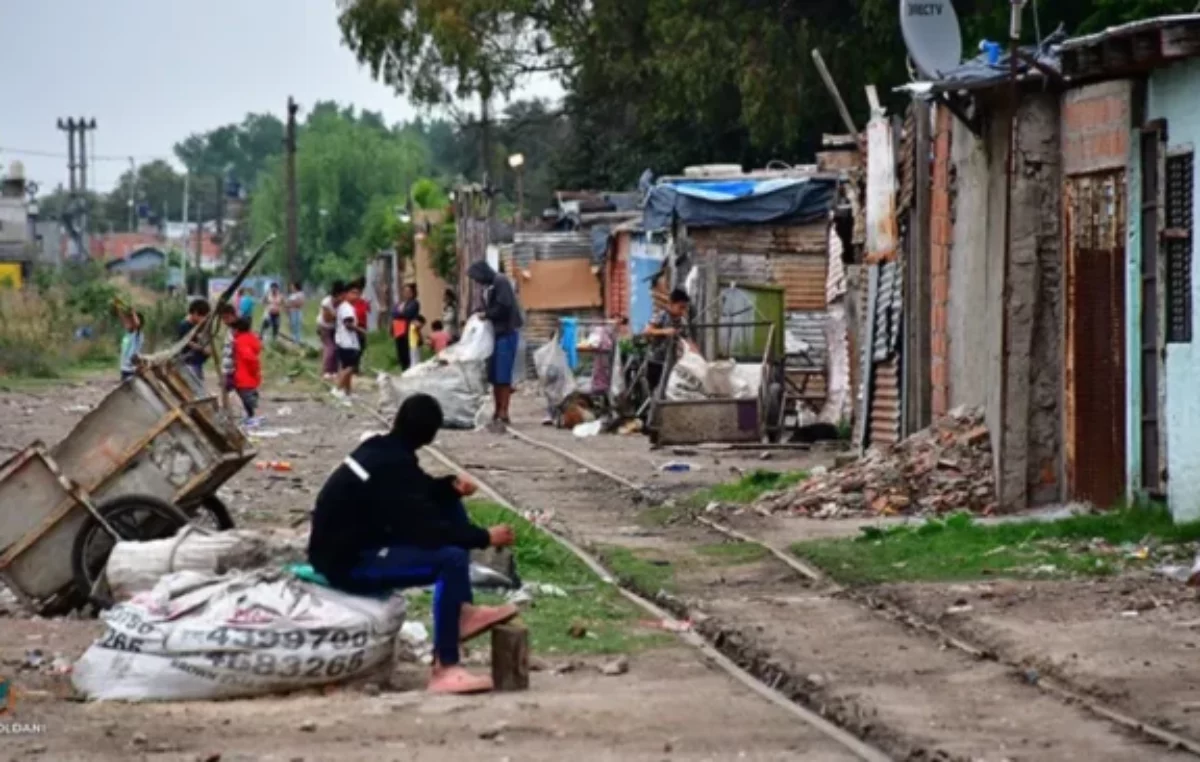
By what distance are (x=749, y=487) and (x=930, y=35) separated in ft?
13.0

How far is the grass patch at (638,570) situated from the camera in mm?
15305

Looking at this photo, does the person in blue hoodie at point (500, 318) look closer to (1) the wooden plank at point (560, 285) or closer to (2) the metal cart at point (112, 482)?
(2) the metal cart at point (112, 482)

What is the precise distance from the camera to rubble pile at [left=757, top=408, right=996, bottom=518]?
756 inches

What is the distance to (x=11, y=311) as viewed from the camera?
5406 centimetres

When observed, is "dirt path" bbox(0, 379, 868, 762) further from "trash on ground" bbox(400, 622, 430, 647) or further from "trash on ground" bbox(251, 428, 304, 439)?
"trash on ground" bbox(251, 428, 304, 439)

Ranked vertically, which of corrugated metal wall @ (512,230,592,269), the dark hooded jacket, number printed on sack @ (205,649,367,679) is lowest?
number printed on sack @ (205,649,367,679)

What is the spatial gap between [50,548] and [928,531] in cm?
622

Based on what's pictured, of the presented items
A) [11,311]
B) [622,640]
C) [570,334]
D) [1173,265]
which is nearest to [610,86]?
[11,311]

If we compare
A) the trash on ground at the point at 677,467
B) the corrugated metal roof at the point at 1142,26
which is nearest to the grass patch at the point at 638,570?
the corrugated metal roof at the point at 1142,26

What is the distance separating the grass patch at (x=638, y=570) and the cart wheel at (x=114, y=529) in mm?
2815

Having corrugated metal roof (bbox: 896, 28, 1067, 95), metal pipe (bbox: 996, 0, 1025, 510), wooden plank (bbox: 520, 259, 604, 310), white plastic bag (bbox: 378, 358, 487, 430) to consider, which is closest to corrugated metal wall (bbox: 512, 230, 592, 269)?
wooden plank (bbox: 520, 259, 604, 310)

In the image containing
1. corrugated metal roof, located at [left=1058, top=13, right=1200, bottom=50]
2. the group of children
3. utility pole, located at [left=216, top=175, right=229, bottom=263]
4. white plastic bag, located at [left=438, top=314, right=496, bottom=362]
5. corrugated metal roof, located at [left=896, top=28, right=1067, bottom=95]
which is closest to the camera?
corrugated metal roof, located at [left=1058, top=13, right=1200, bottom=50]

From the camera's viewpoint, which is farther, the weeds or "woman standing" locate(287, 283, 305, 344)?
"woman standing" locate(287, 283, 305, 344)

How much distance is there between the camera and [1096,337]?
59.0 ft
